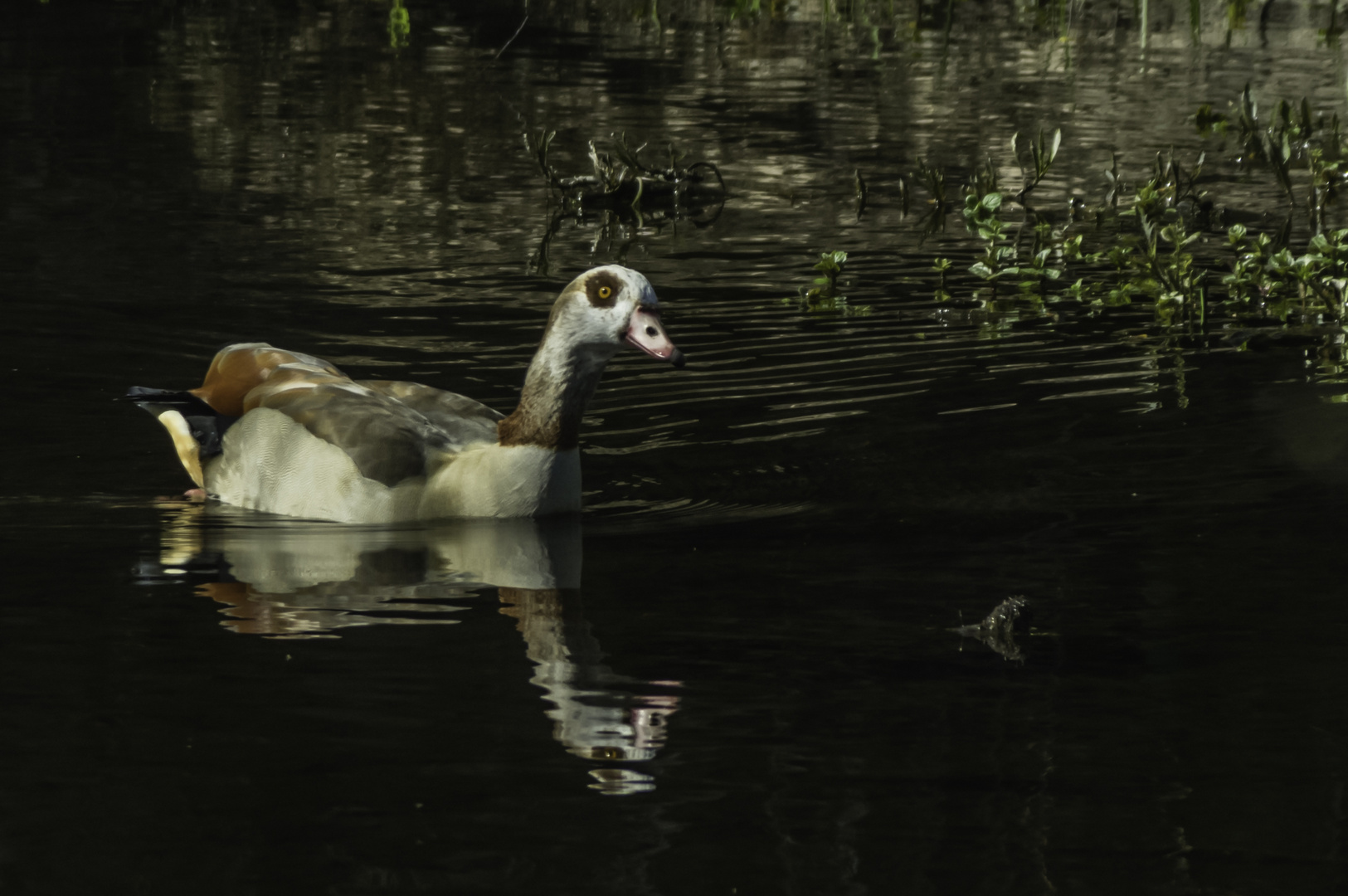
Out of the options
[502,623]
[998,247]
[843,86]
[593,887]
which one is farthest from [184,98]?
[593,887]

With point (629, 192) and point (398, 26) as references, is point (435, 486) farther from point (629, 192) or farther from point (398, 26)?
point (398, 26)

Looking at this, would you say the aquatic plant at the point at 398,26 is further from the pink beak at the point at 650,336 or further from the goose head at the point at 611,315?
the pink beak at the point at 650,336

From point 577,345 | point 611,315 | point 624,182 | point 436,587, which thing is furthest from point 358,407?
point 624,182

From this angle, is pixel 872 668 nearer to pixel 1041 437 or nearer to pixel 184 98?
pixel 1041 437

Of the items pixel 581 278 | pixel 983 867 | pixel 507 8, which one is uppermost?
pixel 507 8

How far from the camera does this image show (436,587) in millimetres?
A: 7172

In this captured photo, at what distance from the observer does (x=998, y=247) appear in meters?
13.3

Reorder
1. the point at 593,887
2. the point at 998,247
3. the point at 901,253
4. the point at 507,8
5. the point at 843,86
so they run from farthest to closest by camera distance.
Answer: the point at 507,8 → the point at 843,86 → the point at 901,253 → the point at 998,247 → the point at 593,887

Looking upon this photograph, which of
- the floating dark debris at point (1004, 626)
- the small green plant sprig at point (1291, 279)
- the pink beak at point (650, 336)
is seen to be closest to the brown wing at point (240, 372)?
the pink beak at point (650, 336)

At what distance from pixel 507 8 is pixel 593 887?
27.5 m

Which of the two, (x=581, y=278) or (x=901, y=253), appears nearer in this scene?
(x=581, y=278)

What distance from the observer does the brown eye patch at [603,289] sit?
799cm

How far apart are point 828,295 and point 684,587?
6.03 metres

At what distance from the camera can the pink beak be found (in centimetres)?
786
